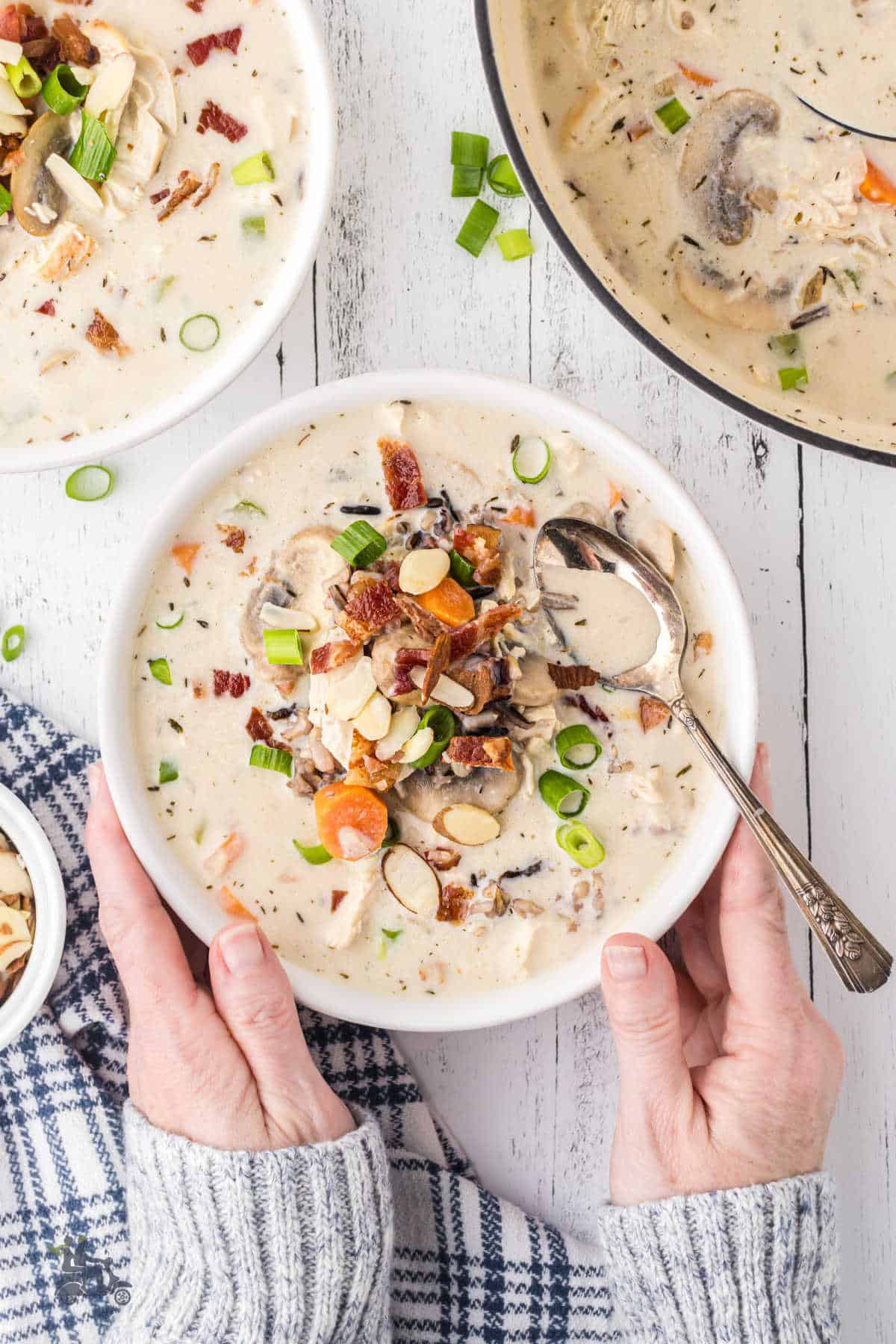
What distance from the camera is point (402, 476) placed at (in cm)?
158

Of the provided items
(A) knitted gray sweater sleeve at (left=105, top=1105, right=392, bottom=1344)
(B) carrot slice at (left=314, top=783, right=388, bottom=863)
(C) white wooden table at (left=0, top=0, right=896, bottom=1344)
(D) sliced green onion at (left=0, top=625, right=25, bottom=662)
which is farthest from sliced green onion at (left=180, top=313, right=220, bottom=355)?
(A) knitted gray sweater sleeve at (left=105, top=1105, right=392, bottom=1344)

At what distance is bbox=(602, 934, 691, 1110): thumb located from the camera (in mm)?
1537

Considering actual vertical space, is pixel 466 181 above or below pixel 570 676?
above

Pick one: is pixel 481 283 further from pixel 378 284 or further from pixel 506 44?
pixel 506 44

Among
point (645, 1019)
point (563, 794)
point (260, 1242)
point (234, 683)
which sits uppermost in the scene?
point (234, 683)

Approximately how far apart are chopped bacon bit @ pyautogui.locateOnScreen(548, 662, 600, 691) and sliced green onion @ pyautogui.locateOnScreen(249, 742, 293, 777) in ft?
1.27

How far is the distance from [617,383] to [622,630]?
44 cm

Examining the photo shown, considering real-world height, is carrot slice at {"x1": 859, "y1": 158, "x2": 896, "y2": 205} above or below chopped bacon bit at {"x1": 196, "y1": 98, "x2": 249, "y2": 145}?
below

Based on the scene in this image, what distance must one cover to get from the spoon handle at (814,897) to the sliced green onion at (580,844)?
20 cm

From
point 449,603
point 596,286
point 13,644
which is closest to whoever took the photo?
point 596,286

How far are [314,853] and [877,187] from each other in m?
1.22

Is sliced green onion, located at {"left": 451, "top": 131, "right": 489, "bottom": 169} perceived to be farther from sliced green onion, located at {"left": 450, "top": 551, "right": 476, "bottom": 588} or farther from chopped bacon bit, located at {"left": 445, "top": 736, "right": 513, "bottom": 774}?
chopped bacon bit, located at {"left": 445, "top": 736, "right": 513, "bottom": 774}

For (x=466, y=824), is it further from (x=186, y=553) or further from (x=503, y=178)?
(x=503, y=178)

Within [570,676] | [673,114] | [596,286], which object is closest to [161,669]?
[570,676]
